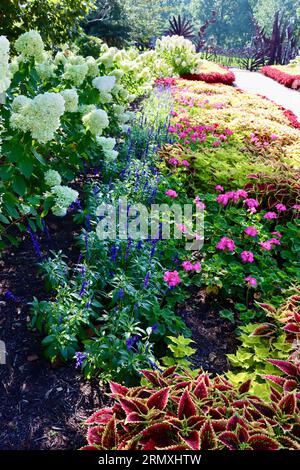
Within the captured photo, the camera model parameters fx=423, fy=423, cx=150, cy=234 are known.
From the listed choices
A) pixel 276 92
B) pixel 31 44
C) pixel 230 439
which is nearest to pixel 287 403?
pixel 230 439

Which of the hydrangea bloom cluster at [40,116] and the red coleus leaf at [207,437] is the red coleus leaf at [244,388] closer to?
the red coleus leaf at [207,437]

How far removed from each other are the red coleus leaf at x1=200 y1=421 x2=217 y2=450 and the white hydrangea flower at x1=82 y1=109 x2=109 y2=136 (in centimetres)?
198

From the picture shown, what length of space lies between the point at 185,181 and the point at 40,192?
219 cm

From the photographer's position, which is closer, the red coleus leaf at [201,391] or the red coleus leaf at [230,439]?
the red coleus leaf at [230,439]

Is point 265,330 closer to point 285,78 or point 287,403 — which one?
point 287,403

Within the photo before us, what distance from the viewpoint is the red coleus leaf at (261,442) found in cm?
148

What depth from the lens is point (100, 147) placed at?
354 centimetres

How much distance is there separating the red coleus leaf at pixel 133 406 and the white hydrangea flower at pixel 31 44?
7.05ft

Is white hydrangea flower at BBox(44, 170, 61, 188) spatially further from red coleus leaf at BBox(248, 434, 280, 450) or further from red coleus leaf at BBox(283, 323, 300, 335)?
red coleus leaf at BBox(248, 434, 280, 450)

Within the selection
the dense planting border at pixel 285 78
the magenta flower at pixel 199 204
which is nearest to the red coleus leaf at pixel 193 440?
the magenta flower at pixel 199 204

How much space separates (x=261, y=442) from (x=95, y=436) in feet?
1.98
